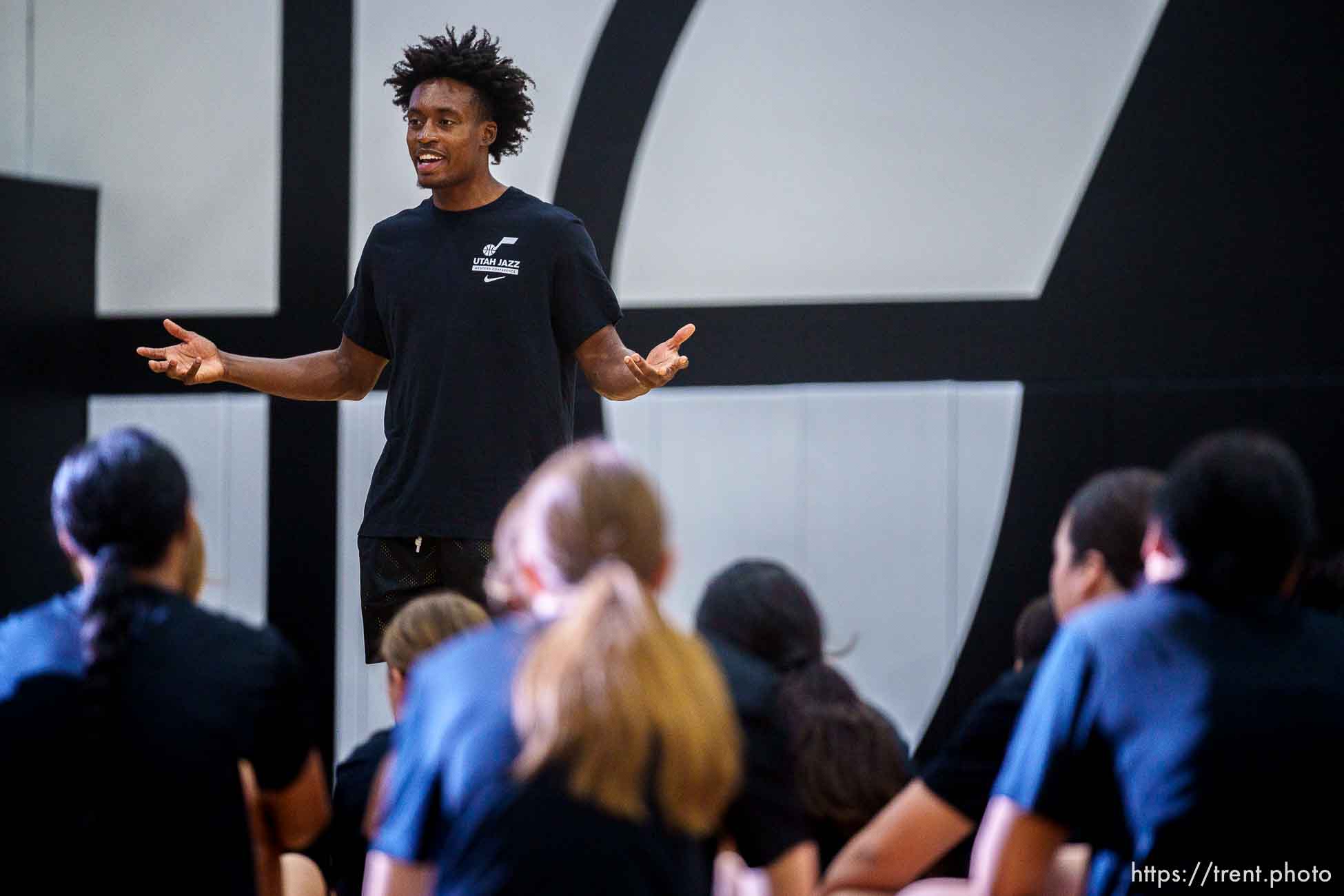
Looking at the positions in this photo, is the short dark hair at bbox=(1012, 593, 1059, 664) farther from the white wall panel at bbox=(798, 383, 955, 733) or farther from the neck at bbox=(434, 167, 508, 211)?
the white wall panel at bbox=(798, 383, 955, 733)

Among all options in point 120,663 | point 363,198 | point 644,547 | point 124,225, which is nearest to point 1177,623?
point 644,547

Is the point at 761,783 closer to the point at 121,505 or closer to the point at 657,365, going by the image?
the point at 121,505

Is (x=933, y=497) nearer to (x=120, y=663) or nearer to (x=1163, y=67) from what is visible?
(x=1163, y=67)

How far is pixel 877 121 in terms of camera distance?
4160mm

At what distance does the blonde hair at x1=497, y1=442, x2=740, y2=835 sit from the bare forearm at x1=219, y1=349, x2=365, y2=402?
179 centimetres

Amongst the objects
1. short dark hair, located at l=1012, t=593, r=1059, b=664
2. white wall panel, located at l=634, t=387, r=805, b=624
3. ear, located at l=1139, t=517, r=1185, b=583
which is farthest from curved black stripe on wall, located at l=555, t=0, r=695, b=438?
ear, located at l=1139, t=517, r=1185, b=583

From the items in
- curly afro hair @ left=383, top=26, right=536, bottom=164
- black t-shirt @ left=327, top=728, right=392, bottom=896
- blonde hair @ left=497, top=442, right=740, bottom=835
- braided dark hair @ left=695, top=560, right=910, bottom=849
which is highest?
curly afro hair @ left=383, top=26, right=536, bottom=164

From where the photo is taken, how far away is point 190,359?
10.0 feet

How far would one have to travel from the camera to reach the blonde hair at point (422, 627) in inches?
91.4

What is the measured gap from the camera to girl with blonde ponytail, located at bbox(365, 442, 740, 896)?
1.41 m

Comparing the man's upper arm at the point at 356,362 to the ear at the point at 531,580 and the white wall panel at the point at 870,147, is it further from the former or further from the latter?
the ear at the point at 531,580

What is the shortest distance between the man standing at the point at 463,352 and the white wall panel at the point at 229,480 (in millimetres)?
1562

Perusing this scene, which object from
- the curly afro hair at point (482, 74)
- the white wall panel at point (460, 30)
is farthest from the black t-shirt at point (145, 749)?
the white wall panel at point (460, 30)

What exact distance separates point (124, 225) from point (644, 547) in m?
3.71
